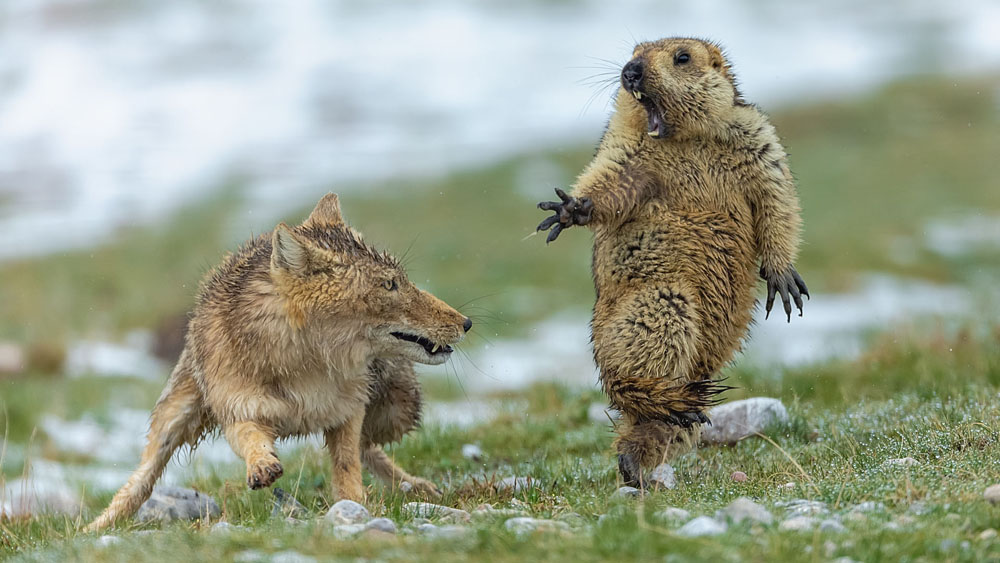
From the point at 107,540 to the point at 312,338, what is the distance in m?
1.70

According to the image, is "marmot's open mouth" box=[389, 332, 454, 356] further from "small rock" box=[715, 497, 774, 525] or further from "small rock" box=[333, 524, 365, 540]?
"small rock" box=[715, 497, 774, 525]

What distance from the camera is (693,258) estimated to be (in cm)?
637

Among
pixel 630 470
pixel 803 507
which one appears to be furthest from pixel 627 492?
pixel 803 507

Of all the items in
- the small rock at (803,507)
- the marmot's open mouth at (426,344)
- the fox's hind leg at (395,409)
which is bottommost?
the small rock at (803,507)

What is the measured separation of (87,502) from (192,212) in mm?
29955

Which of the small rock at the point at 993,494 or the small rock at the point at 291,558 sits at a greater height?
the small rock at the point at 291,558

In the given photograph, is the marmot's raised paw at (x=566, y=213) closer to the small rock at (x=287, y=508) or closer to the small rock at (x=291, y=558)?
the small rock at (x=287, y=508)

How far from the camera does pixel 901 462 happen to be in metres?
5.92

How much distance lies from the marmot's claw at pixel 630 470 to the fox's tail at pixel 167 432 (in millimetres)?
2853

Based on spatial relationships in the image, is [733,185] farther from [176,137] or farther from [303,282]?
[176,137]

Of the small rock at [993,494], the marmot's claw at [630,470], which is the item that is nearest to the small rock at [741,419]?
the marmot's claw at [630,470]

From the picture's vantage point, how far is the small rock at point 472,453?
8.41m

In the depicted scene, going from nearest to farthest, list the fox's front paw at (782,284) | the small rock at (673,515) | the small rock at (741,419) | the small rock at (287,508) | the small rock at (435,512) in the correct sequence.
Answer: the small rock at (673,515) → the small rock at (435,512) → the small rock at (287,508) → the fox's front paw at (782,284) → the small rock at (741,419)

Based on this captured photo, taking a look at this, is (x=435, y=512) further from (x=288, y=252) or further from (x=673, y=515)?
(x=288, y=252)
